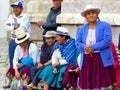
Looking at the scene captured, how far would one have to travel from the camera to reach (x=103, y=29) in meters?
7.38

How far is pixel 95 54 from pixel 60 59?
3.95 feet

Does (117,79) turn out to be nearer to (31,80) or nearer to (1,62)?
(31,80)

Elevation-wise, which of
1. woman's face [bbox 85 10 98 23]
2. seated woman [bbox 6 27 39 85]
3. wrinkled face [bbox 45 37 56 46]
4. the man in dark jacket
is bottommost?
seated woman [bbox 6 27 39 85]

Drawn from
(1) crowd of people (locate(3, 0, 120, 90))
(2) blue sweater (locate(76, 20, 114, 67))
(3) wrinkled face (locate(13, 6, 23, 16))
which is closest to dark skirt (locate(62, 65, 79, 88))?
(1) crowd of people (locate(3, 0, 120, 90))

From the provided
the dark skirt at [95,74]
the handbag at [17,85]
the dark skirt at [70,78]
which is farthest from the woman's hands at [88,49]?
the handbag at [17,85]

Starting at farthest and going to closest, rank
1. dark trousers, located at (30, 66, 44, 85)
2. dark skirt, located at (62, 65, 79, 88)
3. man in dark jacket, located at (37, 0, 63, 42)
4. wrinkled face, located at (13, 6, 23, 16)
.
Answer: wrinkled face, located at (13, 6, 23, 16), man in dark jacket, located at (37, 0, 63, 42), dark trousers, located at (30, 66, 44, 85), dark skirt, located at (62, 65, 79, 88)

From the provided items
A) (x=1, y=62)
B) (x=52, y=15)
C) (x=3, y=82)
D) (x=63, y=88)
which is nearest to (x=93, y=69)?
(x=63, y=88)

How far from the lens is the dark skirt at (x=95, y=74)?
7391mm

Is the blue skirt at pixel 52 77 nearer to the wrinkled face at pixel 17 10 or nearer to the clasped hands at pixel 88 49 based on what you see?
the clasped hands at pixel 88 49

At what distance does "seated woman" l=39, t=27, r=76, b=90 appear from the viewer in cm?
842

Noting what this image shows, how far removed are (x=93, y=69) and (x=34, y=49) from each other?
1.98m

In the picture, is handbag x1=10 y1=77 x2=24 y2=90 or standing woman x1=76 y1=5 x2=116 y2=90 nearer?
standing woman x1=76 y1=5 x2=116 y2=90

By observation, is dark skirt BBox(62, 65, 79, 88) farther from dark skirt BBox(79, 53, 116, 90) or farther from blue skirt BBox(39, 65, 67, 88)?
dark skirt BBox(79, 53, 116, 90)

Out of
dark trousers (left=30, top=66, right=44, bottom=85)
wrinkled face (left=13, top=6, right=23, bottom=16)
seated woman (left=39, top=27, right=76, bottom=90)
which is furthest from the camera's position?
wrinkled face (left=13, top=6, right=23, bottom=16)
